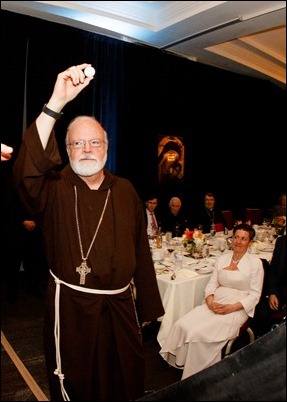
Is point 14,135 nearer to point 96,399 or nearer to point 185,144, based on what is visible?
point 185,144

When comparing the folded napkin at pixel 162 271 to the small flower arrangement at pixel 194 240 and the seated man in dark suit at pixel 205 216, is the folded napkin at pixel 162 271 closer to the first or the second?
the small flower arrangement at pixel 194 240

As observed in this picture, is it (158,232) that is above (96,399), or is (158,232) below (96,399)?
above

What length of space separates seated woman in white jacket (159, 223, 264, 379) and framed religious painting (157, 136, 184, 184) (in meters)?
3.29

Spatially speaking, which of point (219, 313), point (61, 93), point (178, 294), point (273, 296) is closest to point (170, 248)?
point (178, 294)

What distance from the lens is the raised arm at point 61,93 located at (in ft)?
3.22

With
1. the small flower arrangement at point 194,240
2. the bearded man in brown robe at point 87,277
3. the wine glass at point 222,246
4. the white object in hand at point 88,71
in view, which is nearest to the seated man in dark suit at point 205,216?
the wine glass at point 222,246

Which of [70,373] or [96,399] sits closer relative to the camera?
[96,399]

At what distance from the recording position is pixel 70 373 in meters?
1.33

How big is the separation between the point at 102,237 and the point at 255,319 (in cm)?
177

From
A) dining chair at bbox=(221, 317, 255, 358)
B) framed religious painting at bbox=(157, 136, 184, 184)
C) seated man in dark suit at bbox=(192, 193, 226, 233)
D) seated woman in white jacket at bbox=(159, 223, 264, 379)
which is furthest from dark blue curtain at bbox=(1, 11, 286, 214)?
dining chair at bbox=(221, 317, 255, 358)

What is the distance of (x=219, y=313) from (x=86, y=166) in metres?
1.51

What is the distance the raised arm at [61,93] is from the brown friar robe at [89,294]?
0.20 m

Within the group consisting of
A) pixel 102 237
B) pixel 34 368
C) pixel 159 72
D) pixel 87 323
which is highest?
pixel 159 72

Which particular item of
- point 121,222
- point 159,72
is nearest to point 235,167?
point 159,72
